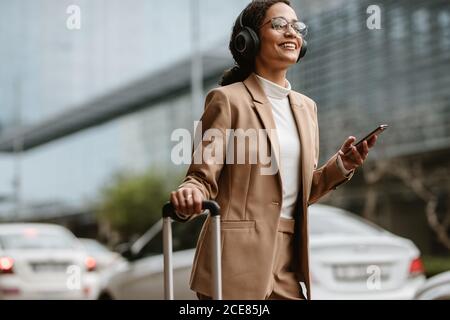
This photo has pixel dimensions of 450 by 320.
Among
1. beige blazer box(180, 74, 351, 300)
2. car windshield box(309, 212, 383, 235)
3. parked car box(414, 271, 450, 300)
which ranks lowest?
parked car box(414, 271, 450, 300)

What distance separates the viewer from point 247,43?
2229 mm

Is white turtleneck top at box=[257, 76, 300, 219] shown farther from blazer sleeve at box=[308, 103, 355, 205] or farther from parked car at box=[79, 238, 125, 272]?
parked car at box=[79, 238, 125, 272]

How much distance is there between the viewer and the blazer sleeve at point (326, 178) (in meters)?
2.25

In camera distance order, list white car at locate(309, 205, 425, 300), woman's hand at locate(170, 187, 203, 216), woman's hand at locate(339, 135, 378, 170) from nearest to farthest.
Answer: woman's hand at locate(170, 187, 203, 216) → woman's hand at locate(339, 135, 378, 170) → white car at locate(309, 205, 425, 300)

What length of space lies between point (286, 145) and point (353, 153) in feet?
0.59

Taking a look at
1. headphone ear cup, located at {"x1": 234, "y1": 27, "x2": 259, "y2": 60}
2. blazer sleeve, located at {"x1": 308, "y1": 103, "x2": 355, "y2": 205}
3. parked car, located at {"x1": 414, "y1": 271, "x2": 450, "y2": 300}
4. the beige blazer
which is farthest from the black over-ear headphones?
parked car, located at {"x1": 414, "y1": 271, "x2": 450, "y2": 300}

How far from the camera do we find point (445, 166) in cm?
2255

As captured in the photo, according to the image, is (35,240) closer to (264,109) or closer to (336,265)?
(336,265)

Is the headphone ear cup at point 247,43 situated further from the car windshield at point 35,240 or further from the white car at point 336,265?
the car windshield at point 35,240

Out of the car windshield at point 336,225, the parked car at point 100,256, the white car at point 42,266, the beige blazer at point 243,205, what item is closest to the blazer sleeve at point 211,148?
the beige blazer at point 243,205

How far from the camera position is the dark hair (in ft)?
7.47

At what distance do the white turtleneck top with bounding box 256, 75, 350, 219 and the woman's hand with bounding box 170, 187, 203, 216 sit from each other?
0.98 feet

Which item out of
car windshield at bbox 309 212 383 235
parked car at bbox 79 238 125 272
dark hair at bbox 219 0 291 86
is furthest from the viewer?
parked car at bbox 79 238 125 272

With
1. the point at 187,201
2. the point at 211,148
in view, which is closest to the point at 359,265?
the point at 211,148
